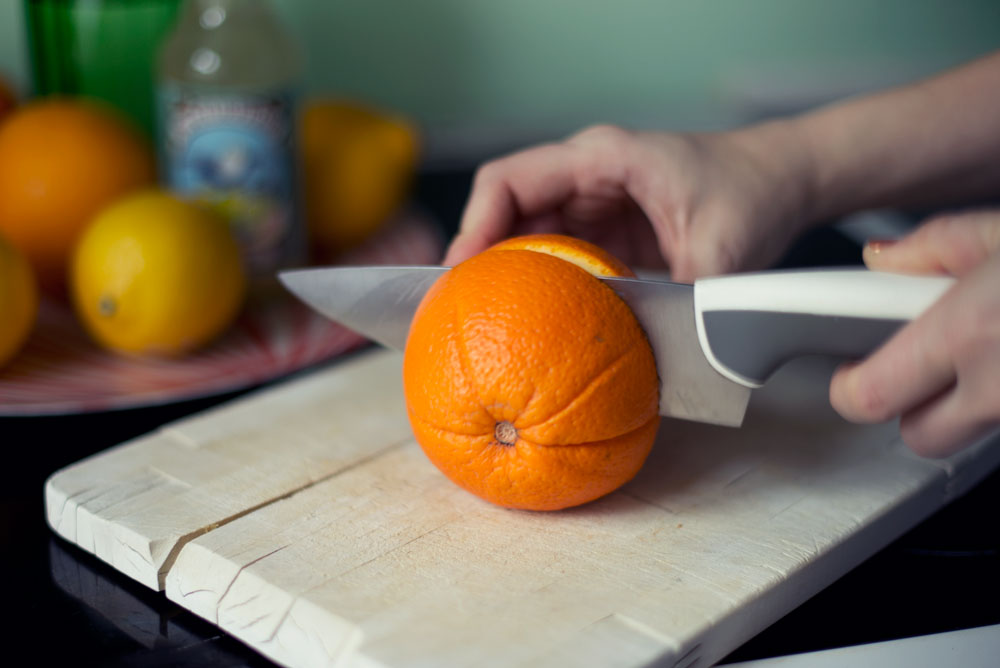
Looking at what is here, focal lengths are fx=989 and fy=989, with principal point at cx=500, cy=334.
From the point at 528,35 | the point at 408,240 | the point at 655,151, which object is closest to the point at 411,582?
the point at 655,151

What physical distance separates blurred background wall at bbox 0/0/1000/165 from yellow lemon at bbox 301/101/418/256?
46cm

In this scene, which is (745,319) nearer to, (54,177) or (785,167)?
(785,167)

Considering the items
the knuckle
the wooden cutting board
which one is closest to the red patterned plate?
the wooden cutting board

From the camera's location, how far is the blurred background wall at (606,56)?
2.09 meters

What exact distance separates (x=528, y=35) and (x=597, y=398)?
159 cm

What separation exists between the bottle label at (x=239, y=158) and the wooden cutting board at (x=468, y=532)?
0.42 meters

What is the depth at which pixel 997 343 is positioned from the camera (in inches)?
26.4

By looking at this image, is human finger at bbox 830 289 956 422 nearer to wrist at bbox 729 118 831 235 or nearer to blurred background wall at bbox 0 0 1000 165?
wrist at bbox 729 118 831 235

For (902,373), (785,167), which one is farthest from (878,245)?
(785,167)

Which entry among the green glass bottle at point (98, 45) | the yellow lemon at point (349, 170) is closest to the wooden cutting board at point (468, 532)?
the yellow lemon at point (349, 170)

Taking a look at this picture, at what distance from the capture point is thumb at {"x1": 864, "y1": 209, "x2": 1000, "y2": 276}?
810 millimetres

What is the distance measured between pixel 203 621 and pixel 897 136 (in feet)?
3.09

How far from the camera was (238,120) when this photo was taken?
1.38 meters

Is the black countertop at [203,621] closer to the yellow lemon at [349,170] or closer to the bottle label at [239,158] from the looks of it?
the bottle label at [239,158]
